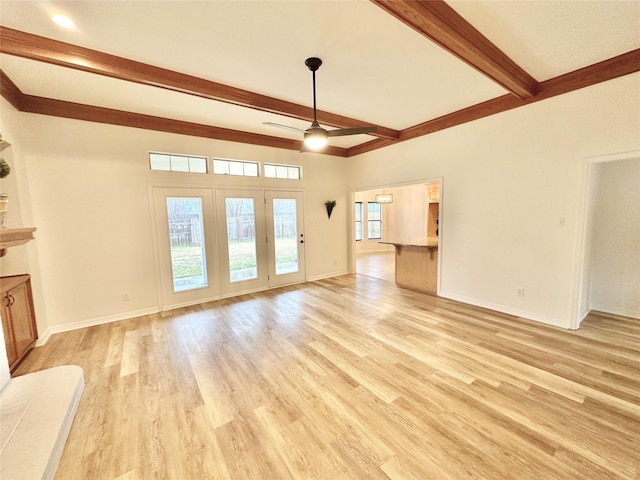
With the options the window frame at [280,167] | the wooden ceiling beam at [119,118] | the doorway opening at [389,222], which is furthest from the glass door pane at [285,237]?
the doorway opening at [389,222]

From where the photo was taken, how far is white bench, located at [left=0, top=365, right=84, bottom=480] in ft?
4.84

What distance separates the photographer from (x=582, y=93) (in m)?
2.97

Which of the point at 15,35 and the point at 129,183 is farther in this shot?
the point at 129,183

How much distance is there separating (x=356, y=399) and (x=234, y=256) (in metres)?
3.63

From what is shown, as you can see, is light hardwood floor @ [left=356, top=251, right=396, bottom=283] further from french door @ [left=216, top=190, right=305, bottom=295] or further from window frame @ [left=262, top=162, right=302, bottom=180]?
window frame @ [left=262, top=162, right=302, bottom=180]

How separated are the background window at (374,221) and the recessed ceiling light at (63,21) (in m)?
9.18

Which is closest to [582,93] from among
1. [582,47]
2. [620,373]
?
[582,47]

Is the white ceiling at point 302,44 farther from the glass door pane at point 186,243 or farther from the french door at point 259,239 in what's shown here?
the french door at point 259,239

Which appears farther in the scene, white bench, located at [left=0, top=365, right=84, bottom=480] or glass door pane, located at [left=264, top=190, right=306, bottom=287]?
glass door pane, located at [left=264, top=190, right=306, bottom=287]

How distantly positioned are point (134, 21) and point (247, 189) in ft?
10.0

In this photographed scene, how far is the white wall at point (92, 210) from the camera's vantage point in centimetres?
340

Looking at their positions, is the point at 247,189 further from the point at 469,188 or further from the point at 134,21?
the point at 469,188

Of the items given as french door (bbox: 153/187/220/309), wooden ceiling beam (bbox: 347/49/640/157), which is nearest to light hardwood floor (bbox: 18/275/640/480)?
french door (bbox: 153/187/220/309)

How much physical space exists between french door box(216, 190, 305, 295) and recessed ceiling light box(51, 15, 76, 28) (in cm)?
274
